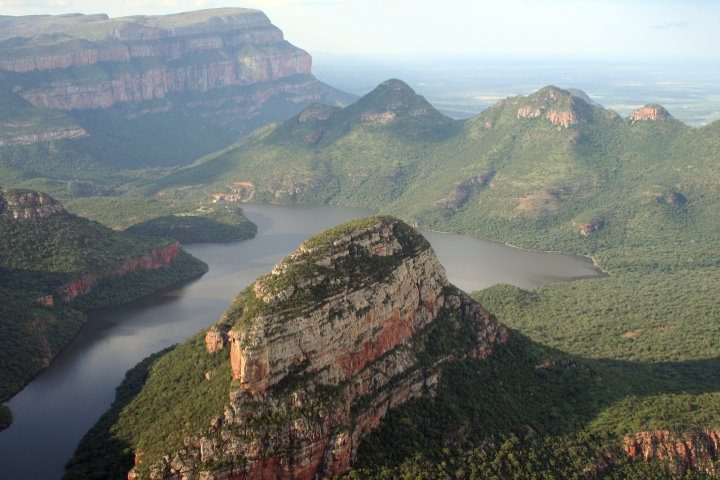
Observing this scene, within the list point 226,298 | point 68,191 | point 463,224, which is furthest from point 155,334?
point 68,191

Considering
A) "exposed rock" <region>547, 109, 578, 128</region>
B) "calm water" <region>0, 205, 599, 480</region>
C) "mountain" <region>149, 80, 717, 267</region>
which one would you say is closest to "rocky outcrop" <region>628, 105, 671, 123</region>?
"mountain" <region>149, 80, 717, 267</region>

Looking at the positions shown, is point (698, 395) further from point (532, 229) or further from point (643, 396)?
point (532, 229)

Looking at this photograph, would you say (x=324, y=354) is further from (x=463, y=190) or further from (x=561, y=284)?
(x=463, y=190)

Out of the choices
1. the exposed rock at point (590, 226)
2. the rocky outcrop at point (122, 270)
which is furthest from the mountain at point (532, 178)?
the rocky outcrop at point (122, 270)

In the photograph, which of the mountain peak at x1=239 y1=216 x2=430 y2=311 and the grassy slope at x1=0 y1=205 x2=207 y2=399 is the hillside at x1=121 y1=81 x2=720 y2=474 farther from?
the grassy slope at x1=0 y1=205 x2=207 y2=399

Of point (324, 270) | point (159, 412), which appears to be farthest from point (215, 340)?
point (324, 270)

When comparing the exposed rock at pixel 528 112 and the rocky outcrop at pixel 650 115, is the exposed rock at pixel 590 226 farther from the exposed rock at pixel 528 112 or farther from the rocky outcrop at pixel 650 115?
the exposed rock at pixel 528 112

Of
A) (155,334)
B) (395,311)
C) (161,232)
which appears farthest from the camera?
(161,232)
